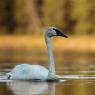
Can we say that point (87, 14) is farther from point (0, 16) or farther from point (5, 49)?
point (0, 16)

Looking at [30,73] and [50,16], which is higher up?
[50,16]

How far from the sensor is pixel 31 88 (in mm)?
14367

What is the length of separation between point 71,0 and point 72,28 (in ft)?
7.43

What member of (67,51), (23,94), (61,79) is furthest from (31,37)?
(23,94)

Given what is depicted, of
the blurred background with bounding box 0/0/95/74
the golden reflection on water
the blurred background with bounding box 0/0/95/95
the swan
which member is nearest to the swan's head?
the swan

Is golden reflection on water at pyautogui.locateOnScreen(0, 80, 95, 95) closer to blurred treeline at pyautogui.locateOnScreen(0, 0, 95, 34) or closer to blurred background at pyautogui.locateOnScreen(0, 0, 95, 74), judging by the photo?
blurred background at pyautogui.locateOnScreen(0, 0, 95, 74)

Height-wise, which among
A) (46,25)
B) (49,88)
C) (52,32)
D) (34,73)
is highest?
(46,25)

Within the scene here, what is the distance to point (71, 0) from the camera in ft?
131

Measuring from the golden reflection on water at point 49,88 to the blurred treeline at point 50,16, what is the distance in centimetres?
2261

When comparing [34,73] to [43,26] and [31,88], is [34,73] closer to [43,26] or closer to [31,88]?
[31,88]

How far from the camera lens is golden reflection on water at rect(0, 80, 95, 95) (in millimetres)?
13469

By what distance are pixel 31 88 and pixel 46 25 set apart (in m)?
26.2

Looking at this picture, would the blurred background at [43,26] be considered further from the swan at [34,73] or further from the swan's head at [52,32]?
the swan at [34,73]

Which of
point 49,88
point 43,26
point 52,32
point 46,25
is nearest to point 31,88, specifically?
point 49,88
